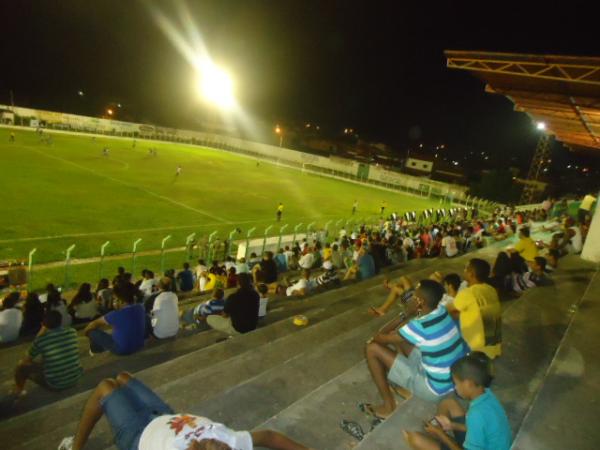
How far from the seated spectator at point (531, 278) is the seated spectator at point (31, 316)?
8.42 meters

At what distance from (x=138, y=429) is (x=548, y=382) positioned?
12.7ft

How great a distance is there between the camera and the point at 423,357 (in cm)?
388

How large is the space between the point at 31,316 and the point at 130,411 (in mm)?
5220

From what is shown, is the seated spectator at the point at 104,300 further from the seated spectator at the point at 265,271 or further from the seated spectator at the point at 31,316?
the seated spectator at the point at 265,271

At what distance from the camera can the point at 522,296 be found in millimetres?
7363

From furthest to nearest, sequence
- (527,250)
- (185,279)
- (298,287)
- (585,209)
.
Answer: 1. (585,209)
2. (185,279)
3. (298,287)
4. (527,250)

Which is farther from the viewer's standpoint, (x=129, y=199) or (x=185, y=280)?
(x=129, y=199)

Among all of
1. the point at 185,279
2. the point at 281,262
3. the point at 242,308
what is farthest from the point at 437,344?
the point at 281,262

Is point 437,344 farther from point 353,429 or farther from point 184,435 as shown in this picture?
point 184,435

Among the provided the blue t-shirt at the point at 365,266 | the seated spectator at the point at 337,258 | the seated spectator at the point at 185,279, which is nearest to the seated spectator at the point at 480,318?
the blue t-shirt at the point at 365,266

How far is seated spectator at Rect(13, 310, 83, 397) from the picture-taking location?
478 centimetres

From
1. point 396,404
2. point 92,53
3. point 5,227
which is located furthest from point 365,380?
point 92,53

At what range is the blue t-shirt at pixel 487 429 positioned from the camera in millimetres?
2885

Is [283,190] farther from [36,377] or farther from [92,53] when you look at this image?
[92,53]
